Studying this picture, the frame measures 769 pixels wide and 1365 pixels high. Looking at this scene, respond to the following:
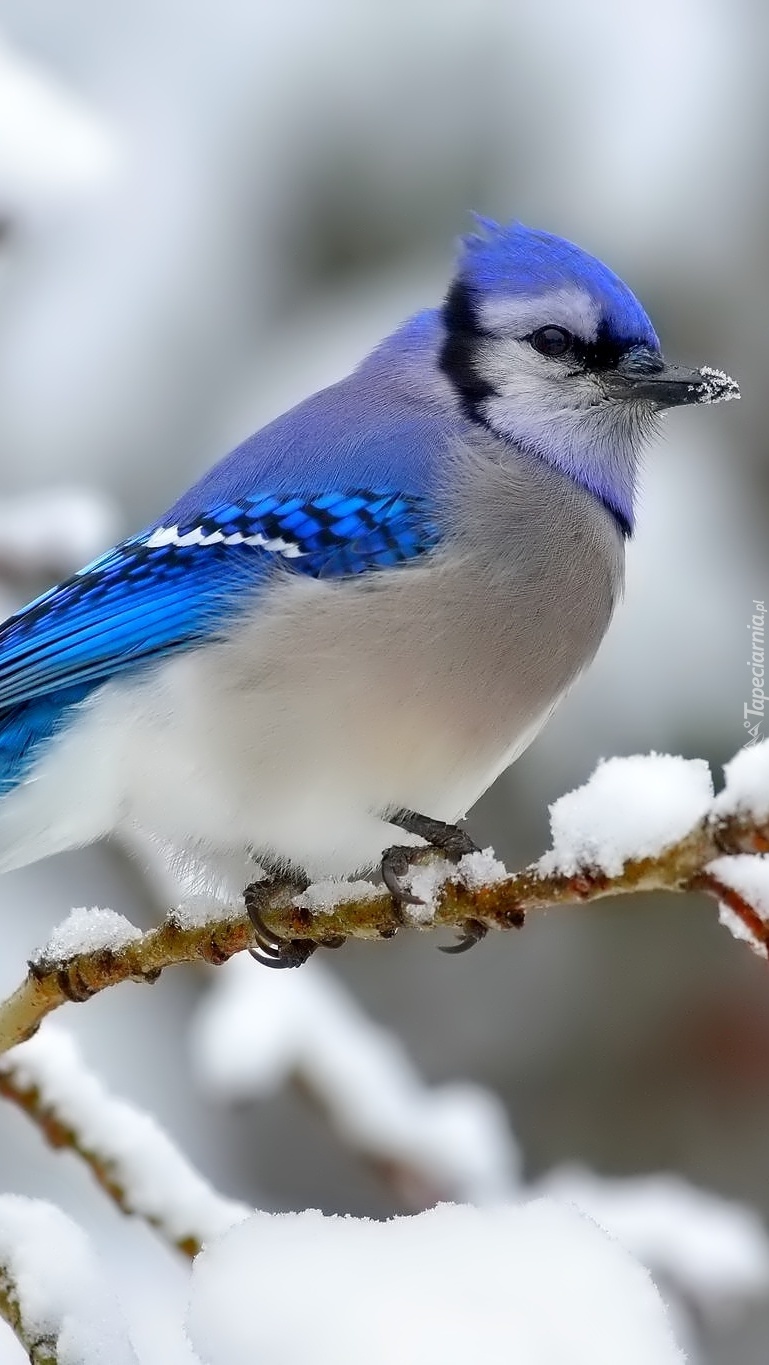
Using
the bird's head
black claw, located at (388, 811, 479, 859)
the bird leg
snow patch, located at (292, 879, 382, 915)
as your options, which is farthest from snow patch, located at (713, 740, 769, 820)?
the bird's head

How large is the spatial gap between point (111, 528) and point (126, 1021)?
116 centimetres

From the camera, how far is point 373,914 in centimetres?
156

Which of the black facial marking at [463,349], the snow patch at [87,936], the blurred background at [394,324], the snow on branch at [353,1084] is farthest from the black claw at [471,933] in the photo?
the blurred background at [394,324]

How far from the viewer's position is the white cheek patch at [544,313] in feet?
7.63

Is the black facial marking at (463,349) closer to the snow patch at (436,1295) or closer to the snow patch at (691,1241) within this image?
the snow patch at (691,1241)

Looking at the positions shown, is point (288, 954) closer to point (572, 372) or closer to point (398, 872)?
point (398, 872)

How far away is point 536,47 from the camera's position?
12.9ft

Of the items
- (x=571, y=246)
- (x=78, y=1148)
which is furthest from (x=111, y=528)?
(x=78, y=1148)

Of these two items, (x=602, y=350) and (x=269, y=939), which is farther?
(x=602, y=350)

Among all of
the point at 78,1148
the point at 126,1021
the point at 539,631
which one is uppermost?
the point at 539,631

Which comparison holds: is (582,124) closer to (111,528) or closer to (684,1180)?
(111,528)

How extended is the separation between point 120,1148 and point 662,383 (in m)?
1.36

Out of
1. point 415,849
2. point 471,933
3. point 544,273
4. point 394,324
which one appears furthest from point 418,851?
point 394,324

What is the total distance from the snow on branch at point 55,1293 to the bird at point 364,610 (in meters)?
0.44
